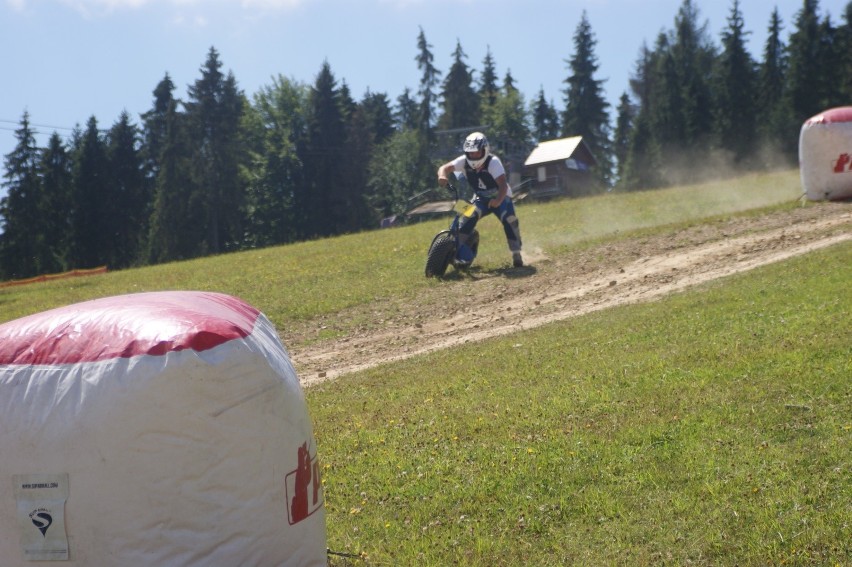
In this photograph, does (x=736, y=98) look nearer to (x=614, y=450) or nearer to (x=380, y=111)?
(x=380, y=111)

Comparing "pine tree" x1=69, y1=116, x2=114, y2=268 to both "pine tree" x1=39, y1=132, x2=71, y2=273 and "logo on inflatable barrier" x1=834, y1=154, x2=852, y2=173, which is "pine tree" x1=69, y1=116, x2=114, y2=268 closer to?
"pine tree" x1=39, y1=132, x2=71, y2=273

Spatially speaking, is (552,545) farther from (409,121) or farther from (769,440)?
(409,121)

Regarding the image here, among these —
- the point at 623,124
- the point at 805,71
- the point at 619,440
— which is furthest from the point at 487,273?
the point at 623,124

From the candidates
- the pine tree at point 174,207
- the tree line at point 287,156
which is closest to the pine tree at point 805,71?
the tree line at point 287,156

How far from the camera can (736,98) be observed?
69.0 meters

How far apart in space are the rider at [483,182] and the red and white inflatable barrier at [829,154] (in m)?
8.20

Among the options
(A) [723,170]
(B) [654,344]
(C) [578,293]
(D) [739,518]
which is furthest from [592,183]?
(D) [739,518]

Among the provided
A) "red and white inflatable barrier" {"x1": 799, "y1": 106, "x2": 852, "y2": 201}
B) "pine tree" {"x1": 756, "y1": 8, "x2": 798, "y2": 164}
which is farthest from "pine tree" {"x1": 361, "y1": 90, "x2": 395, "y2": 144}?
"red and white inflatable barrier" {"x1": 799, "y1": 106, "x2": 852, "y2": 201}

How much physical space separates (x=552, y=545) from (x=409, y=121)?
127 meters

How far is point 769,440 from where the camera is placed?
727 cm

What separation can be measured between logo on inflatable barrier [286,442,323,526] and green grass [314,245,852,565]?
3.60 ft

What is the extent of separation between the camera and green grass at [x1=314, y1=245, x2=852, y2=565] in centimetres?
605

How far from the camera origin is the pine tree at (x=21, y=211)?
238 feet

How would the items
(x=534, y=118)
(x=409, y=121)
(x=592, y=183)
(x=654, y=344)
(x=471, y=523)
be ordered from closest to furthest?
(x=471, y=523) < (x=654, y=344) < (x=592, y=183) < (x=534, y=118) < (x=409, y=121)
